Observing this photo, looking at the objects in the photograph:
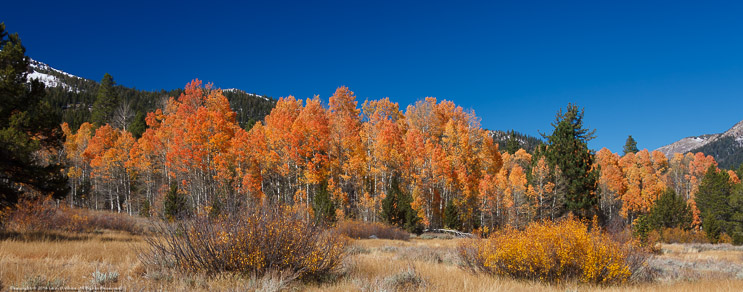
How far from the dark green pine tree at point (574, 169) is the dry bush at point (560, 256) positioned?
22.6 meters

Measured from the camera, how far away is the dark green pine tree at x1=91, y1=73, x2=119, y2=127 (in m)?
65.2

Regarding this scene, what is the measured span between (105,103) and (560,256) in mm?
79734

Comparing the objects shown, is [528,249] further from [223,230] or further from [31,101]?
[31,101]

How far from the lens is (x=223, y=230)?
6.06 metres

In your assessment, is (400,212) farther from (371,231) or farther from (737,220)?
(737,220)

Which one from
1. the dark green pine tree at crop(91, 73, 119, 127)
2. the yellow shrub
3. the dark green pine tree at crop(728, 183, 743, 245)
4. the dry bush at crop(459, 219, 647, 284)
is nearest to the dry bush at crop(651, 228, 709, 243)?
the yellow shrub

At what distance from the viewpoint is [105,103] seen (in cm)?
6769

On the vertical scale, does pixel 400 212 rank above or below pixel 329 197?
below

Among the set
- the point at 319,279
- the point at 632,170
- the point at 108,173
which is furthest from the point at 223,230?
the point at 632,170

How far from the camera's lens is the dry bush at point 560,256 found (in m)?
7.45

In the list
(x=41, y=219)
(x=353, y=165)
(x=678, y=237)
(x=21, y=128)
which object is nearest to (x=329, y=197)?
(x=353, y=165)

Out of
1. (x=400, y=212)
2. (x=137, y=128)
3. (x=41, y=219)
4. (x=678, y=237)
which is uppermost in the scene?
(x=137, y=128)

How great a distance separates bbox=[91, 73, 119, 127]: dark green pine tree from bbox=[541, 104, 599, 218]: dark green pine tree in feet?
228

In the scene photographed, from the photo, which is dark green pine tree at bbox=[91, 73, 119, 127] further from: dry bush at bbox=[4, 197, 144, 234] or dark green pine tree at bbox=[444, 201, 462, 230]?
dark green pine tree at bbox=[444, 201, 462, 230]
